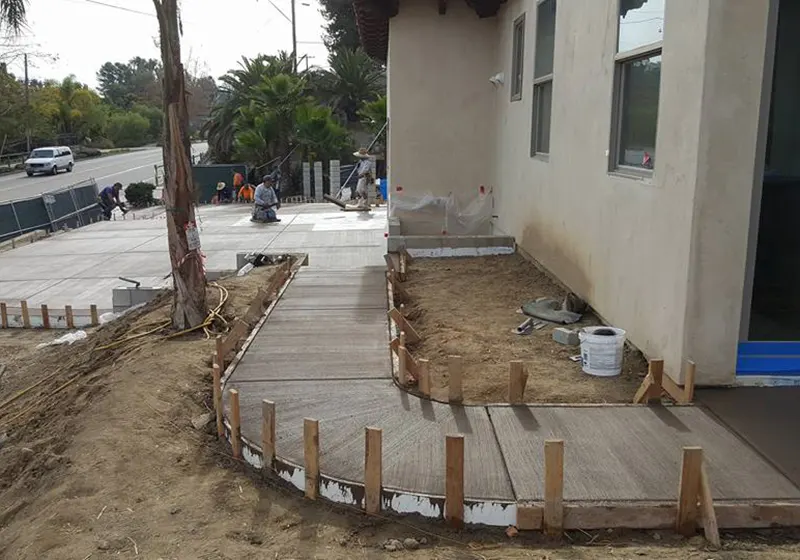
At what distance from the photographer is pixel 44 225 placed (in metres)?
20.9

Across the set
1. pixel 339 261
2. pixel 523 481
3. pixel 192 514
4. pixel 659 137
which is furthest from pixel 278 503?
pixel 339 261

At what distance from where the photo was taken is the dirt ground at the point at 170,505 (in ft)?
11.9

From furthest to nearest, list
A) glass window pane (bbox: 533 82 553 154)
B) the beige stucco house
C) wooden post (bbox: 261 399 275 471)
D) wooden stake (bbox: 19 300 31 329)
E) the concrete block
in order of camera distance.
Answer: wooden stake (bbox: 19 300 31 329) < glass window pane (bbox: 533 82 553 154) < the concrete block < the beige stucco house < wooden post (bbox: 261 399 275 471)

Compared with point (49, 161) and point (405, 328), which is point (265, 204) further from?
point (49, 161)

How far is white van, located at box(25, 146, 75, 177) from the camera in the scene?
4397 centimetres

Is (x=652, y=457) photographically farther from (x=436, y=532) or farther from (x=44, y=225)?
(x=44, y=225)

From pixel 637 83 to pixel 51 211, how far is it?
19.4 metres

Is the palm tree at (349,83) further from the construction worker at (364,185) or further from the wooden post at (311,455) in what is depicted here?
the wooden post at (311,455)

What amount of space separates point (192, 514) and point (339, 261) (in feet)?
29.0

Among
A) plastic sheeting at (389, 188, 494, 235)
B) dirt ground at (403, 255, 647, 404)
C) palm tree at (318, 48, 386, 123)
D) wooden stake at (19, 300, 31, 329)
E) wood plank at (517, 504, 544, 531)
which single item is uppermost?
palm tree at (318, 48, 386, 123)

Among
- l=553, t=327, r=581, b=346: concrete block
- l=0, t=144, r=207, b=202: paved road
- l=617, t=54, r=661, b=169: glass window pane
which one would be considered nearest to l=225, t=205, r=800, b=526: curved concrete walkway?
Result: l=553, t=327, r=581, b=346: concrete block

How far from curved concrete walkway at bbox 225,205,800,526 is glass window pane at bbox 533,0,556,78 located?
16.6ft

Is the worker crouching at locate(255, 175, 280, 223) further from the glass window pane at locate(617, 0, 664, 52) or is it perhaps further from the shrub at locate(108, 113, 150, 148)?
the shrub at locate(108, 113, 150, 148)

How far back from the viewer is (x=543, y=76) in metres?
9.59
